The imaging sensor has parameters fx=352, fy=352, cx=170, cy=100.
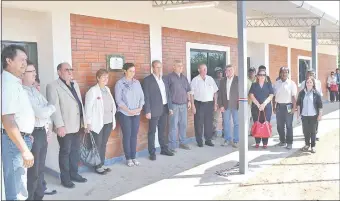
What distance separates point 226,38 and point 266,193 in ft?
17.1

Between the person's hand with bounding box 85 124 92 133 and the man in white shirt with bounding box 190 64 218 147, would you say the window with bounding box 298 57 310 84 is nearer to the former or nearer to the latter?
the man in white shirt with bounding box 190 64 218 147

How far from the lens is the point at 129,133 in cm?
580

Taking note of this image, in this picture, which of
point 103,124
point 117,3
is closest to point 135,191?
point 103,124

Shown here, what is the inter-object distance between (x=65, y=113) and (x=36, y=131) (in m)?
0.84

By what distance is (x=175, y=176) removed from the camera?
5316 mm

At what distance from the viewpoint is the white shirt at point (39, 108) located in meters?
3.89

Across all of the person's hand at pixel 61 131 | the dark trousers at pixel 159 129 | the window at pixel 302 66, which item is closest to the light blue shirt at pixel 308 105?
the dark trousers at pixel 159 129

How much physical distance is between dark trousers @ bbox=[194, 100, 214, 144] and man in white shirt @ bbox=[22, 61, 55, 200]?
3.79 m

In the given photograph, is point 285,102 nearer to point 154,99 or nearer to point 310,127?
point 310,127

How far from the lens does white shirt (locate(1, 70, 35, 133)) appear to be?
316 cm

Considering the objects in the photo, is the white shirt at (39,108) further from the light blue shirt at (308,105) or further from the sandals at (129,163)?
the light blue shirt at (308,105)

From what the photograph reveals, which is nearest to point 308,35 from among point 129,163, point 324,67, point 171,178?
point 324,67

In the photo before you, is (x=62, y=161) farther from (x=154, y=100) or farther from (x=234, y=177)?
(x=234, y=177)

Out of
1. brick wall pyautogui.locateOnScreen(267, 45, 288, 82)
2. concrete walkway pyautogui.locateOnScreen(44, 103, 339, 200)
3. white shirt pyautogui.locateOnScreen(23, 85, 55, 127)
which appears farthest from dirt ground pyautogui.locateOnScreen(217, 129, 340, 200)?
brick wall pyautogui.locateOnScreen(267, 45, 288, 82)
